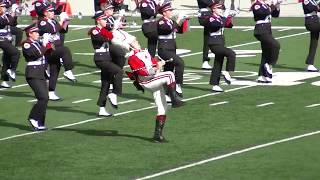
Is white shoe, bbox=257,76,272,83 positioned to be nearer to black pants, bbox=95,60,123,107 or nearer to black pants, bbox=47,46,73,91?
black pants, bbox=95,60,123,107

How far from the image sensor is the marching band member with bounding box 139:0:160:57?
26.3 meters

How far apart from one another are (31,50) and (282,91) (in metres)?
6.63

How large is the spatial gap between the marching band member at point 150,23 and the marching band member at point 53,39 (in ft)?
8.11

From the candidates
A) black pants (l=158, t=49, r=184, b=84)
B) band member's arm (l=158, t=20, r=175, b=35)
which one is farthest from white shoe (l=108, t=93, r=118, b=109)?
band member's arm (l=158, t=20, r=175, b=35)

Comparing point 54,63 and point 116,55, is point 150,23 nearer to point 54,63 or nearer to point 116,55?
point 54,63

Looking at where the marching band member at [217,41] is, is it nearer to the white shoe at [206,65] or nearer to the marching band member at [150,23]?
the marching band member at [150,23]

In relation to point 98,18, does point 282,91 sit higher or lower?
lower

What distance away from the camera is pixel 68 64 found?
24953 millimetres

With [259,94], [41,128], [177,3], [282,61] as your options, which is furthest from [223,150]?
[177,3]

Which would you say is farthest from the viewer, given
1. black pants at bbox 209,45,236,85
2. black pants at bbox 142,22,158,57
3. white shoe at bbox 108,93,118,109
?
black pants at bbox 142,22,158,57

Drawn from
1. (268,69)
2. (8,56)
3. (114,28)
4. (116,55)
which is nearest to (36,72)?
(114,28)

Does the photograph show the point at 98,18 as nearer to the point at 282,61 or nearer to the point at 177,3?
the point at 282,61

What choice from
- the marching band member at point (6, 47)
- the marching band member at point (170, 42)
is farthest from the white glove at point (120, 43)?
the marching band member at point (6, 47)

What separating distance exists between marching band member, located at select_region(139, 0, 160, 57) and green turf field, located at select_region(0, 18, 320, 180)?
1.21 meters
